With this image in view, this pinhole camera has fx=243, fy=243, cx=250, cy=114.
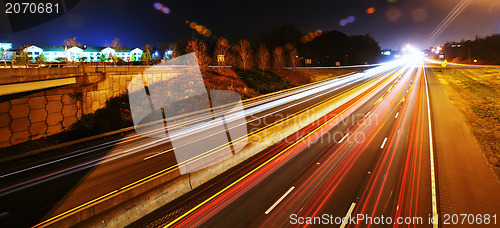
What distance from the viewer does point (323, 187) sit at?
1075 cm

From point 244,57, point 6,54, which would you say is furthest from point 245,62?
point 6,54

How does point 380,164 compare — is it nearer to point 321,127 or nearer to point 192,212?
point 321,127

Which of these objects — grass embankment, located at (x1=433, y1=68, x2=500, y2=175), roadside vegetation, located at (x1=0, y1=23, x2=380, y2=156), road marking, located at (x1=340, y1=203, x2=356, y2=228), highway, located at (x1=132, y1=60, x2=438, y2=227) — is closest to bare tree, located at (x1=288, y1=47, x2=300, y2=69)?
roadside vegetation, located at (x1=0, y1=23, x2=380, y2=156)

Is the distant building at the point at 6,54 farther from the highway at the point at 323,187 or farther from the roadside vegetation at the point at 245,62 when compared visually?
the highway at the point at 323,187

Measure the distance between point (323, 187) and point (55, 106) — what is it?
22221 millimetres

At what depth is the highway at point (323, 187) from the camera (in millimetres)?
8719

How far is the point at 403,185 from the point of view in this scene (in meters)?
10.8

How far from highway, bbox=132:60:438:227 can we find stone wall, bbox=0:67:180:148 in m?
16.8

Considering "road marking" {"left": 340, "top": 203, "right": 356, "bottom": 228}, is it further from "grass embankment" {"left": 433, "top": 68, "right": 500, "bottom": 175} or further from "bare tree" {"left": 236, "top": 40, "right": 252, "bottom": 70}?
"bare tree" {"left": 236, "top": 40, "right": 252, "bottom": 70}

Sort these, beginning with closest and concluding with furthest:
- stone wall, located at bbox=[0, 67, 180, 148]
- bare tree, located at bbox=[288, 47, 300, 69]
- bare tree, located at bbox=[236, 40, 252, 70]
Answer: stone wall, located at bbox=[0, 67, 180, 148] < bare tree, located at bbox=[236, 40, 252, 70] < bare tree, located at bbox=[288, 47, 300, 69]

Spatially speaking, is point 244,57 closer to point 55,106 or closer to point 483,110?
point 55,106

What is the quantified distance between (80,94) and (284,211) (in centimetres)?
2227

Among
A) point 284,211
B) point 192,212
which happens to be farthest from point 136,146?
point 284,211

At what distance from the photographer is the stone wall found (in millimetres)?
17891
